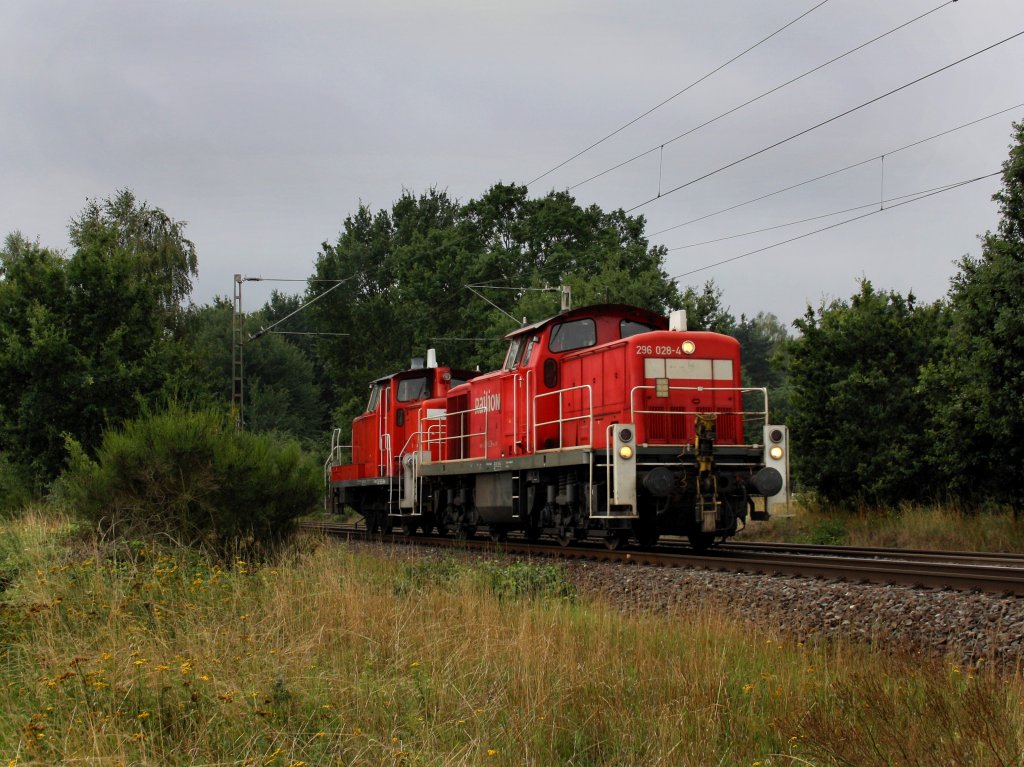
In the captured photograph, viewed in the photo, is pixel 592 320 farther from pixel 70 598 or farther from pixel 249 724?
pixel 249 724

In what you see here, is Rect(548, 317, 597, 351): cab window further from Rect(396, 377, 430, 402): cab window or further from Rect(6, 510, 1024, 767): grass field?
Rect(6, 510, 1024, 767): grass field

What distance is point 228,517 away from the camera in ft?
42.3

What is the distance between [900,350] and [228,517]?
14.7m

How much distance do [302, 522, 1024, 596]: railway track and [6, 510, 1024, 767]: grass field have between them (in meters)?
2.25

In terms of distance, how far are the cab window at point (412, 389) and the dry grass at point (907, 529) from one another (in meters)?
7.40

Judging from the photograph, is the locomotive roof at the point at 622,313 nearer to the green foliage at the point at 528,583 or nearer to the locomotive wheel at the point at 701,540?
the locomotive wheel at the point at 701,540

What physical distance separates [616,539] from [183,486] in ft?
19.6

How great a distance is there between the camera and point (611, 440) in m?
13.7

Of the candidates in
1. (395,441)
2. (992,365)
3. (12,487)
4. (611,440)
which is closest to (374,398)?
(395,441)

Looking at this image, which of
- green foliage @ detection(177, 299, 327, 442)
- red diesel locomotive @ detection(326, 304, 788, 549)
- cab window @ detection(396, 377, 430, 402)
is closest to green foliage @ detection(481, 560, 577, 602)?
red diesel locomotive @ detection(326, 304, 788, 549)

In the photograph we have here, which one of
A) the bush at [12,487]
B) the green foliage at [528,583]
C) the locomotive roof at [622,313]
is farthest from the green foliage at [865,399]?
the bush at [12,487]

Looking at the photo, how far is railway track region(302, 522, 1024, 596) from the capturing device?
9.95m

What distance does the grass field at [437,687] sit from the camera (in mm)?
5422

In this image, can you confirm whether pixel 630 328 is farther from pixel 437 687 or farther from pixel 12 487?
pixel 12 487
